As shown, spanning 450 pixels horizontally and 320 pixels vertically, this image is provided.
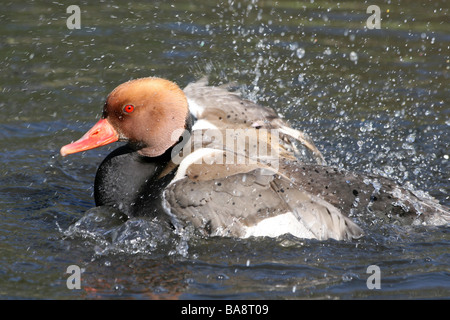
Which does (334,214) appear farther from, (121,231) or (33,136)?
(33,136)

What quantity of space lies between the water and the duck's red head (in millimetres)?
575

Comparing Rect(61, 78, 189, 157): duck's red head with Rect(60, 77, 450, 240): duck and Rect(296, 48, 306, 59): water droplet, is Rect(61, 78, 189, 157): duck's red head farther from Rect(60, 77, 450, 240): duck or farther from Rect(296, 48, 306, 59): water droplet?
Rect(296, 48, 306, 59): water droplet

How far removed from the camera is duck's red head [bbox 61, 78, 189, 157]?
205 inches

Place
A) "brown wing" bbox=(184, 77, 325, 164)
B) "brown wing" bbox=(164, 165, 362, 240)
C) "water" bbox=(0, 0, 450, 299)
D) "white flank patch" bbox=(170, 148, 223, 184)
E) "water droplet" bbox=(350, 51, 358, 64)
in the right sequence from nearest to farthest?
"water" bbox=(0, 0, 450, 299) → "brown wing" bbox=(164, 165, 362, 240) → "white flank patch" bbox=(170, 148, 223, 184) → "brown wing" bbox=(184, 77, 325, 164) → "water droplet" bbox=(350, 51, 358, 64)

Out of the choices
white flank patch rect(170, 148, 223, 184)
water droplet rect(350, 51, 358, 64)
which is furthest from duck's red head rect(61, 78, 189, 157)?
water droplet rect(350, 51, 358, 64)

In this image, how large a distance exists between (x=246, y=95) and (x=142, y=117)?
9.02 ft

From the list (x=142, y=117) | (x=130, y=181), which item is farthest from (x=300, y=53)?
(x=130, y=181)

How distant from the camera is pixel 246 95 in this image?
784 cm

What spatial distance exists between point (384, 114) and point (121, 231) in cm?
363

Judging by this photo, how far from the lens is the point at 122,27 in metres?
8.88

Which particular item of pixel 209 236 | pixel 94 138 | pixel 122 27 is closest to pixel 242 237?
pixel 209 236

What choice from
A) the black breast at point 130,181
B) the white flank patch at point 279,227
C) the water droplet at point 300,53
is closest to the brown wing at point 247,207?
the white flank patch at point 279,227

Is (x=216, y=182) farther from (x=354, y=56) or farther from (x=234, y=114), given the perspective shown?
(x=354, y=56)

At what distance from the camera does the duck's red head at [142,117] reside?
5.21m
